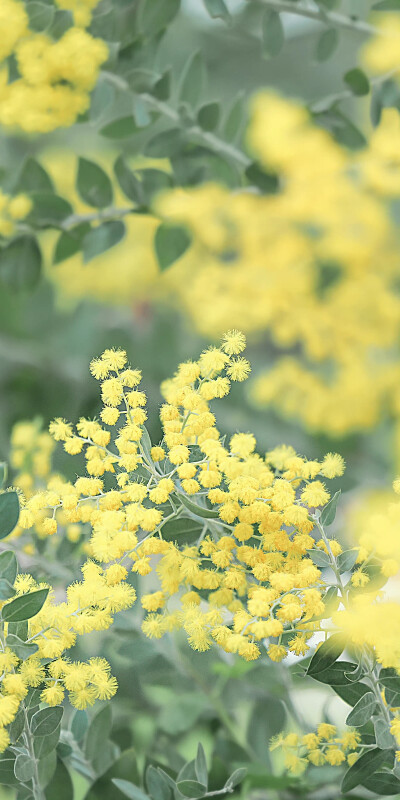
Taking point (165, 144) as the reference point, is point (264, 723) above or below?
below

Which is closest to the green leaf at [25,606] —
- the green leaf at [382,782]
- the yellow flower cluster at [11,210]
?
the green leaf at [382,782]

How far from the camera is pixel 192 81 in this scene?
1.75 ft

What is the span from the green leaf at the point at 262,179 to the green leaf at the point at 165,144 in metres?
0.04

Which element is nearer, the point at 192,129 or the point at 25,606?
the point at 25,606

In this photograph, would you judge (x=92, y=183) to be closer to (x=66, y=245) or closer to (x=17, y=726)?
(x=66, y=245)

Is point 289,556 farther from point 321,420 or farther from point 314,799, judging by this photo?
point 321,420

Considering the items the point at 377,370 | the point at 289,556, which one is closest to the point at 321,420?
the point at 377,370

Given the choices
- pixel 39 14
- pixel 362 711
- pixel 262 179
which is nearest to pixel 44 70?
pixel 39 14

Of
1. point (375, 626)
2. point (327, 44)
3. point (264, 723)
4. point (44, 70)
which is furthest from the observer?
point (327, 44)

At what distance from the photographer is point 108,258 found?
83 cm

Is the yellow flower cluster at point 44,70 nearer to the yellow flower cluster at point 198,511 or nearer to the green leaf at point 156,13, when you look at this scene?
the green leaf at point 156,13

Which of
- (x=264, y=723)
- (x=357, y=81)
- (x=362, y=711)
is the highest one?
(x=357, y=81)

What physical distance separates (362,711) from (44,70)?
36 centimetres

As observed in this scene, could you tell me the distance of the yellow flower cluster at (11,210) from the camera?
466 mm
